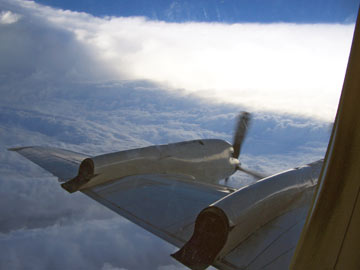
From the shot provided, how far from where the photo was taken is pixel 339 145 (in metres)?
0.70

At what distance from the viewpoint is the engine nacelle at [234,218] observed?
2.27 m

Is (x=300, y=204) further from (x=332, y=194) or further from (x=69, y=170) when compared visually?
(x=69, y=170)

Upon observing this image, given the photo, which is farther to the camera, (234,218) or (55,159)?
(55,159)

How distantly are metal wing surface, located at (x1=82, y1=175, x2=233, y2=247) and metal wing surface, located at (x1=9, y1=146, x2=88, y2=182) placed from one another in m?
0.96

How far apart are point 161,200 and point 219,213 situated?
5.16 ft

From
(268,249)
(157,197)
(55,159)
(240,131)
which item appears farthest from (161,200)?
(240,131)

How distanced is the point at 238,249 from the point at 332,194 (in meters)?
1.85

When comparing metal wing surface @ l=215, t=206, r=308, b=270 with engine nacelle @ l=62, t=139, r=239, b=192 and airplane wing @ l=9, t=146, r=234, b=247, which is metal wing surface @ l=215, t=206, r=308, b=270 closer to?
airplane wing @ l=9, t=146, r=234, b=247

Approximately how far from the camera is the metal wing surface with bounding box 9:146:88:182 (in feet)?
16.2

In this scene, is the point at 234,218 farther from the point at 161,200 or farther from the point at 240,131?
the point at 240,131

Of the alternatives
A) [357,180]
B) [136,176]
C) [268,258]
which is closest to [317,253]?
[357,180]

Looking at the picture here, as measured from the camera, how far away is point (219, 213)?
7.73 feet

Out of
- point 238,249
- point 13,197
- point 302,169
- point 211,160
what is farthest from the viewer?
point 13,197

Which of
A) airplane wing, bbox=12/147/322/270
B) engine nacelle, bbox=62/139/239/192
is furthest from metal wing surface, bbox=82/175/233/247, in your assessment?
engine nacelle, bbox=62/139/239/192
